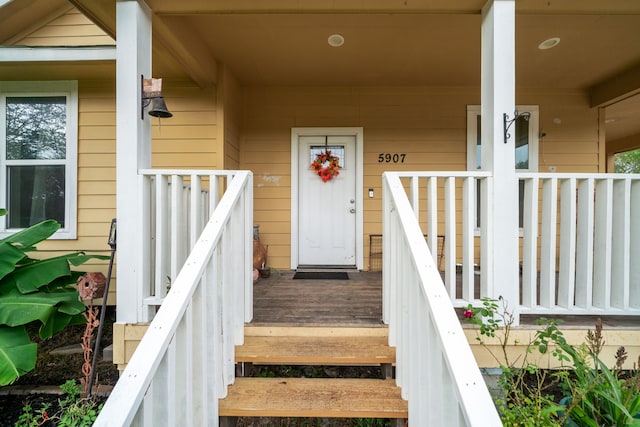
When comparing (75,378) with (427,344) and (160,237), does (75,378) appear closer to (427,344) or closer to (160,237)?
(160,237)

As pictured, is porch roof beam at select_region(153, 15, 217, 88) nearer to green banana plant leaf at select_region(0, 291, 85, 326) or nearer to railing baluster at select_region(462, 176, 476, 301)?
Answer: green banana plant leaf at select_region(0, 291, 85, 326)

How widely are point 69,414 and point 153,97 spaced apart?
1.97 meters

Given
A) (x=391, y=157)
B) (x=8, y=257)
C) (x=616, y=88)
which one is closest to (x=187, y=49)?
(x=8, y=257)

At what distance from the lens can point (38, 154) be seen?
3.44 meters

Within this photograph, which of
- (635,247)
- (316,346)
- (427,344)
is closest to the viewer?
(427,344)

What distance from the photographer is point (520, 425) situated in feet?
4.87

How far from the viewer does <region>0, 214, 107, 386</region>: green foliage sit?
168 centimetres

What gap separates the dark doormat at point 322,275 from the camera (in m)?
3.63

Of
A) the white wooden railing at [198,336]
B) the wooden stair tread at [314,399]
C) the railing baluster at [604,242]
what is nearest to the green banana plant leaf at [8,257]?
the white wooden railing at [198,336]

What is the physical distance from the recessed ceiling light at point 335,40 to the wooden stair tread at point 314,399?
294cm

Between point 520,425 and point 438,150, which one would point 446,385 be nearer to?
point 520,425

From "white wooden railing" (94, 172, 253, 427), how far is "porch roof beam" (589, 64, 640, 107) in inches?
181

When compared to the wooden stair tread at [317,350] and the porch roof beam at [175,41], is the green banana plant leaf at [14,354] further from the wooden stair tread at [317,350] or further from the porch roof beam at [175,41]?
the porch roof beam at [175,41]

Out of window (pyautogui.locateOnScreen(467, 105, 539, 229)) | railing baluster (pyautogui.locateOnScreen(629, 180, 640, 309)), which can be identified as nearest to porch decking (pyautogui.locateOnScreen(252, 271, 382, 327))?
railing baluster (pyautogui.locateOnScreen(629, 180, 640, 309))
